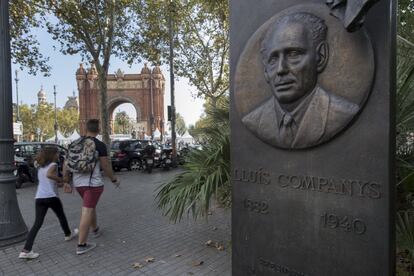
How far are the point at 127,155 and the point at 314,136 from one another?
15005 mm

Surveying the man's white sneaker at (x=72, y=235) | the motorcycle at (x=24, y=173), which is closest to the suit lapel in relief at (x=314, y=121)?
the man's white sneaker at (x=72, y=235)

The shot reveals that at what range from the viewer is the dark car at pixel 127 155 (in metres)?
16.0

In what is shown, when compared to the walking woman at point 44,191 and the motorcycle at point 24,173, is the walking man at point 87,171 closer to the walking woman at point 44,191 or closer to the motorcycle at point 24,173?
the walking woman at point 44,191

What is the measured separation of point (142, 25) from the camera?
49.9 feet

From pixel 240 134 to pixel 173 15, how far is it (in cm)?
1518

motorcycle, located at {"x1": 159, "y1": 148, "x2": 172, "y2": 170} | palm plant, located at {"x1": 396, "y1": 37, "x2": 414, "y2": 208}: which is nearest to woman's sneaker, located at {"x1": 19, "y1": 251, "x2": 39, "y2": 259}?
palm plant, located at {"x1": 396, "y1": 37, "x2": 414, "y2": 208}

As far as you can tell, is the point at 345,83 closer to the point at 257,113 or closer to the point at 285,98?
the point at 285,98

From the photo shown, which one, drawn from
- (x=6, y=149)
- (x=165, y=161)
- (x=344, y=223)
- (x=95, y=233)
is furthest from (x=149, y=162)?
(x=344, y=223)

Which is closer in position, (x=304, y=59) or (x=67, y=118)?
(x=304, y=59)

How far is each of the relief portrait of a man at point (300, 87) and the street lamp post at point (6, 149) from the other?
192 inches

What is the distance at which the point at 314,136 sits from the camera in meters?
2.17

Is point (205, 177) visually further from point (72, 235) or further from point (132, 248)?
point (72, 235)

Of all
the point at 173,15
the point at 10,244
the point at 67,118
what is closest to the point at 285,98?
the point at 10,244

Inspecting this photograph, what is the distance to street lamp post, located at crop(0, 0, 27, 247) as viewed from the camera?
5052 millimetres
